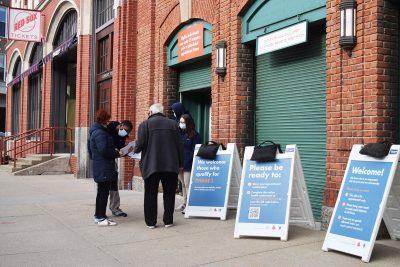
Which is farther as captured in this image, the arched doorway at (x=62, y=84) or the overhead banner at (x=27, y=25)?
the overhead banner at (x=27, y=25)

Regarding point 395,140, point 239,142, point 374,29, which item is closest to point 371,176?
point 395,140

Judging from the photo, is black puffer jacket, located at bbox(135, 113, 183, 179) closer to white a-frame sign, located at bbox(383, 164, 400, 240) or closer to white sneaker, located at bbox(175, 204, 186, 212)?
white sneaker, located at bbox(175, 204, 186, 212)

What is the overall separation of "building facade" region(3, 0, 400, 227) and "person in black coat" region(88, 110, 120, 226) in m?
2.41

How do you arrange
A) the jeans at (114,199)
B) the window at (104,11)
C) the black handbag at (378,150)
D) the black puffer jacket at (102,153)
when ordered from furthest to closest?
1. the window at (104,11)
2. the jeans at (114,199)
3. the black puffer jacket at (102,153)
4. the black handbag at (378,150)

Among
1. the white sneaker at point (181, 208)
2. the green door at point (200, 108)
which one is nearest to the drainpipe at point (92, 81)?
the green door at point (200, 108)

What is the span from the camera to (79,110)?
51.5ft

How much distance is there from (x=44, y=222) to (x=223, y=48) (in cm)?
425

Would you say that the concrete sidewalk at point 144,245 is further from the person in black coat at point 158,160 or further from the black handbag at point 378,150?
the black handbag at point 378,150

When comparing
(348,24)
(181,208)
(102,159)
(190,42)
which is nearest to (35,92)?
(190,42)

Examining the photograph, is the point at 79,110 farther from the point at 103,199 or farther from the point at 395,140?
the point at 395,140

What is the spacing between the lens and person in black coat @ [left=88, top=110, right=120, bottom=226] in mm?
6883

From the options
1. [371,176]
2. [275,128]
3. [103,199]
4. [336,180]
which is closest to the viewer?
[371,176]

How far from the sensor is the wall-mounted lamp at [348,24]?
234 inches

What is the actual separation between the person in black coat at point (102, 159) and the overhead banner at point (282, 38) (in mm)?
2818
